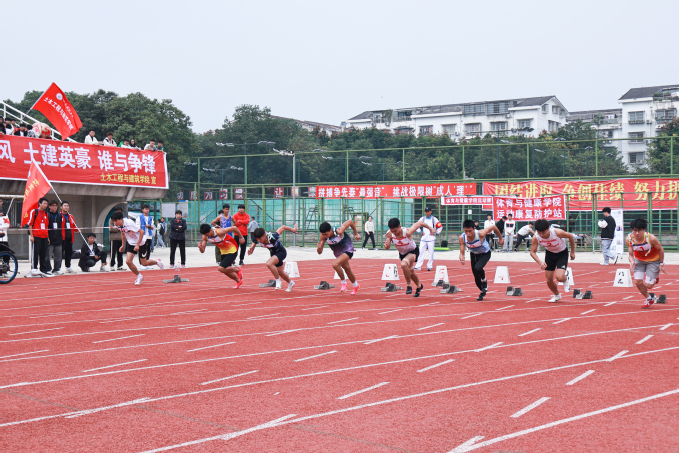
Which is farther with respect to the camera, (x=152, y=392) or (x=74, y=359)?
(x=74, y=359)

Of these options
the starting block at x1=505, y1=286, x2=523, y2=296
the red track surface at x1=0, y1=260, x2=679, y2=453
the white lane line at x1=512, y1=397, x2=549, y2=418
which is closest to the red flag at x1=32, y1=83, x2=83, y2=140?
the red track surface at x1=0, y1=260, x2=679, y2=453

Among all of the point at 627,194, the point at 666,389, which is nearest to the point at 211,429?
the point at 666,389

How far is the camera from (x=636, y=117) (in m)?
74.1

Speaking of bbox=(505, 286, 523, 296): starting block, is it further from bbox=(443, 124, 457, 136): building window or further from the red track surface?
bbox=(443, 124, 457, 136): building window

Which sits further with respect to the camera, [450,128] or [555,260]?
[450,128]

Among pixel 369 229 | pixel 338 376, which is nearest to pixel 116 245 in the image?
pixel 369 229

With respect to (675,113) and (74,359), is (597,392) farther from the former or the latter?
(675,113)

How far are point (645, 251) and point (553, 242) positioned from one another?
58.1 inches

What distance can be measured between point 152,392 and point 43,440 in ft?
4.44

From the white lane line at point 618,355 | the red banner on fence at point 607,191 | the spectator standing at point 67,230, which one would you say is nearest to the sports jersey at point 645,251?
the white lane line at point 618,355

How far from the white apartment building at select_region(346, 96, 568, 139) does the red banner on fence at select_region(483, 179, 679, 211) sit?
48.3 m

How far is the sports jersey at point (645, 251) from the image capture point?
35.7 feet

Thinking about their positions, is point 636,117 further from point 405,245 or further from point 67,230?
point 67,230

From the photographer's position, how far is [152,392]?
234 inches
